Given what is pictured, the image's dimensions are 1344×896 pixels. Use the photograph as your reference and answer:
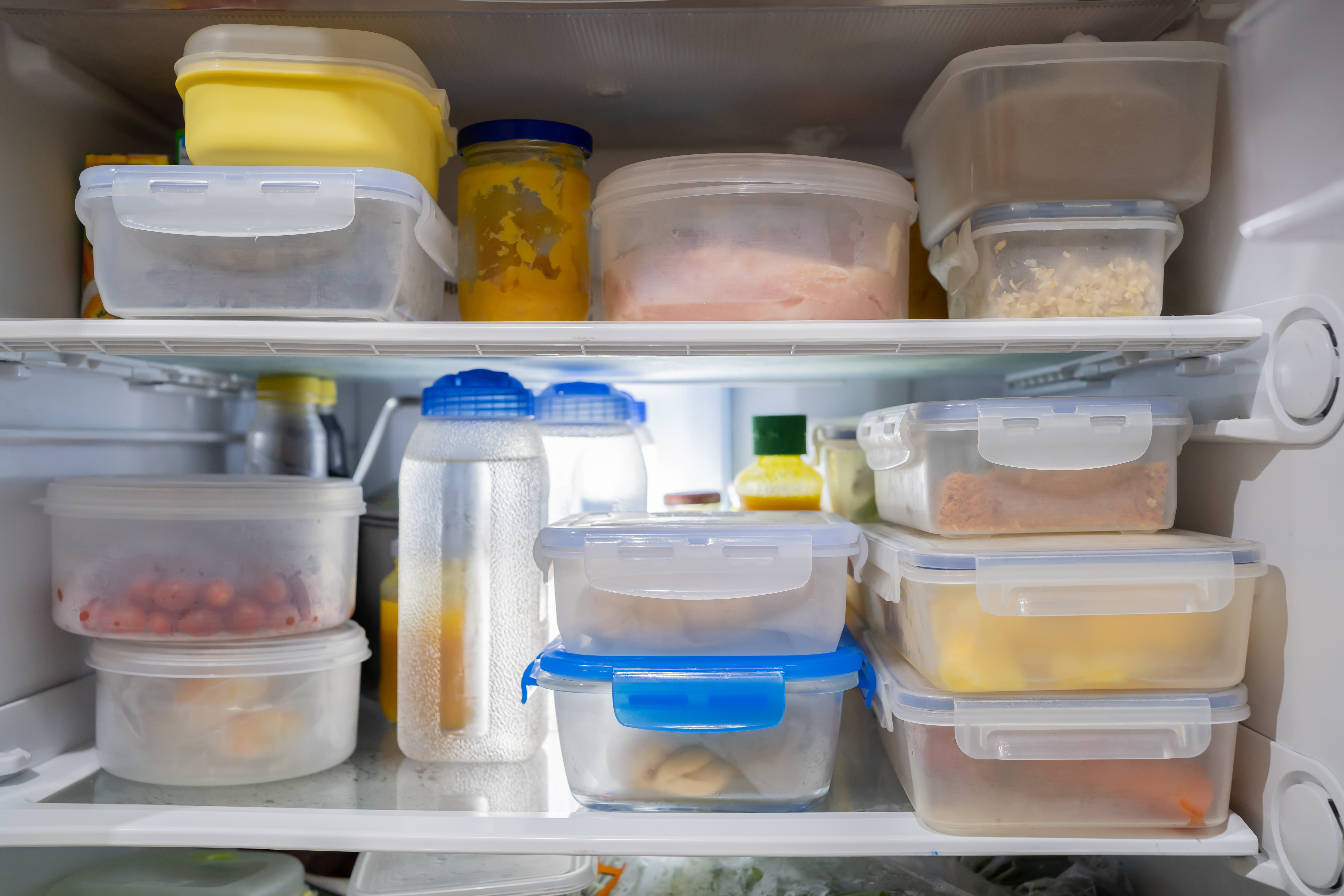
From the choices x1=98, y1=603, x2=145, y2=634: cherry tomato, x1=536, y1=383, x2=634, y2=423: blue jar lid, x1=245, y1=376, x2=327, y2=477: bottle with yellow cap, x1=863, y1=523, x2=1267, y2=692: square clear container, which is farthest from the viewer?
x1=245, y1=376, x2=327, y2=477: bottle with yellow cap

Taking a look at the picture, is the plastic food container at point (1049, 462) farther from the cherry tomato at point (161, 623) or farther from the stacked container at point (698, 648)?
the cherry tomato at point (161, 623)

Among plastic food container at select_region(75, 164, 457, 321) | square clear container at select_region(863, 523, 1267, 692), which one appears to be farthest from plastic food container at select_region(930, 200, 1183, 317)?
plastic food container at select_region(75, 164, 457, 321)

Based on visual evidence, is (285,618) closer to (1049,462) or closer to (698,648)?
(698,648)

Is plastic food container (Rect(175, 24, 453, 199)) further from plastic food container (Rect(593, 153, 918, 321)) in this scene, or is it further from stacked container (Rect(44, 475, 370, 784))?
stacked container (Rect(44, 475, 370, 784))

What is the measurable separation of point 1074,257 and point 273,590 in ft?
3.04

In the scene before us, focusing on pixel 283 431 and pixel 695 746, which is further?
pixel 283 431

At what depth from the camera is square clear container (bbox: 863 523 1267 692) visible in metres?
0.72

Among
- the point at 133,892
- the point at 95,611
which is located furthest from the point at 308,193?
the point at 133,892

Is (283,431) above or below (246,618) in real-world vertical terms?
above

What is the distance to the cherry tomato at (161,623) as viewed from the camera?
838mm

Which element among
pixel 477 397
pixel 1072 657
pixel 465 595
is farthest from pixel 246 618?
pixel 1072 657

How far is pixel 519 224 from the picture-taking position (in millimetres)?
875

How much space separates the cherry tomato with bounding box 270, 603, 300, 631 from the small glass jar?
38cm

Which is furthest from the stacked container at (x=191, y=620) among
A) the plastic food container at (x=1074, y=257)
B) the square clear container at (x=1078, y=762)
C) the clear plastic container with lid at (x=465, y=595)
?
the plastic food container at (x=1074, y=257)
